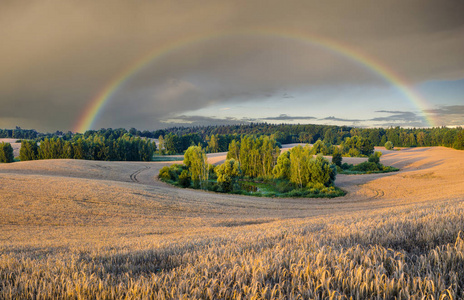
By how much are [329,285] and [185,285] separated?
1.37m

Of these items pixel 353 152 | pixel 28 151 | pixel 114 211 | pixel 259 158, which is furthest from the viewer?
pixel 353 152

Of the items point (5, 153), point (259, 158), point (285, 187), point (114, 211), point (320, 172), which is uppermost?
point (5, 153)

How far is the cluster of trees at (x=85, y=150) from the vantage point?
336 feet

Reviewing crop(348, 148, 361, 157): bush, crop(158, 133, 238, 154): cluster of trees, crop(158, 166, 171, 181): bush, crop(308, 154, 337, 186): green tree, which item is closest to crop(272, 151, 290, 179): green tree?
crop(308, 154, 337, 186): green tree

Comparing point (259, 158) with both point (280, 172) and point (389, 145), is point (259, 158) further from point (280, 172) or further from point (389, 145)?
point (389, 145)

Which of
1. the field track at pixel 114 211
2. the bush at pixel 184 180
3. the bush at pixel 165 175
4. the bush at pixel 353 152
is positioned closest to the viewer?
the field track at pixel 114 211

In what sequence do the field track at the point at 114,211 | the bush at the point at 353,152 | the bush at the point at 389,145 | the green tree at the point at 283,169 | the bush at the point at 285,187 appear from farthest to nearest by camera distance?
the bush at the point at 389,145, the bush at the point at 353,152, the green tree at the point at 283,169, the bush at the point at 285,187, the field track at the point at 114,211

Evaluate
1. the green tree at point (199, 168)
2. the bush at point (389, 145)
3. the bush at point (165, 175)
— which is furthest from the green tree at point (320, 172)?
the bush at point (389, 145)

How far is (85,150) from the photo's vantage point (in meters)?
104

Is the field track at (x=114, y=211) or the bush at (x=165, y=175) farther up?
the field track at (x=114, y=211)

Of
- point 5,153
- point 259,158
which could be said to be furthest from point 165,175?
point 5,153

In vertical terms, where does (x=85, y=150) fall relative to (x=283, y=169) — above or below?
above

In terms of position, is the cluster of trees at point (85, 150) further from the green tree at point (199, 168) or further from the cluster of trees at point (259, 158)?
the green tree at point (199, 168)

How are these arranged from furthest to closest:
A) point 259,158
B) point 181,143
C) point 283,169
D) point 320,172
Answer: point 181,143, point 259,158, point 283,169, point 320,172
